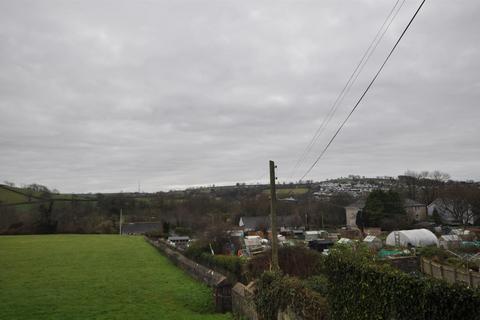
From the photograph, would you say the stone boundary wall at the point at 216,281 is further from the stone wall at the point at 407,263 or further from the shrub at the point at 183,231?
the shrub at the point at 183,231

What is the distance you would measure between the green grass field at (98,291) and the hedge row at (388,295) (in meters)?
6.59

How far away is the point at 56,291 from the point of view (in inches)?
676

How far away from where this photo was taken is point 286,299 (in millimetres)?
9992

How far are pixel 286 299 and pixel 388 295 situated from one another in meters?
3.87

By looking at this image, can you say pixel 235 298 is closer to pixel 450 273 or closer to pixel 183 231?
pixel 450 273

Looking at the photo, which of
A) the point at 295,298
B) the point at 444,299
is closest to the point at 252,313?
the point at 295,298

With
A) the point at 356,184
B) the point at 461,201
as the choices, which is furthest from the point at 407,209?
the point at 356,184

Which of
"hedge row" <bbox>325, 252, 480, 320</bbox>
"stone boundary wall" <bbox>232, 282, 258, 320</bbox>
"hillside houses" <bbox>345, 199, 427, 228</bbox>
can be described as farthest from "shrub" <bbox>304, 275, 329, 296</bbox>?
"hillside houses" <bbox>345, 199, 427, 228</bbox>

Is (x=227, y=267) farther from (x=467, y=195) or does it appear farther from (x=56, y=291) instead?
(x=467, y=195)

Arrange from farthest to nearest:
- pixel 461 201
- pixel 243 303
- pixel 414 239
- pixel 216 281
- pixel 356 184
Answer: pixel 356 184
pixel 461 201
pixel 414 239
pixel 216 281
pixel 243 303

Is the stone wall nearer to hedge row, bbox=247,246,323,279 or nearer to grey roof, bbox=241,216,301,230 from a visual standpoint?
hedge row, bbox=247,246,323,279

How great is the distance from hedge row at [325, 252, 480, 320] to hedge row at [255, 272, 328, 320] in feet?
1.24

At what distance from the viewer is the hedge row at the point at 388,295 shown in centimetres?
518

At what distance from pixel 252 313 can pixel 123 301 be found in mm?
6347
